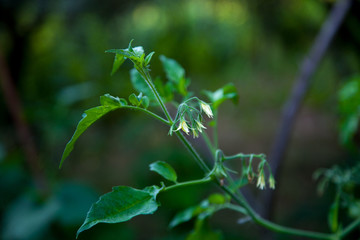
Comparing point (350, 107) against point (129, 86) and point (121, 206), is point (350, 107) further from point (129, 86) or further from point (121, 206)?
point (129, 86)

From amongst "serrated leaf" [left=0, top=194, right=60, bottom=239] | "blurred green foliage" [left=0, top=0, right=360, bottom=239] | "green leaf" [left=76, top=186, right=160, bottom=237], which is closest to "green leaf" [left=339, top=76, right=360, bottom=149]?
"blurred green foliage" [left=0, top=0, right=360, bottom=239]

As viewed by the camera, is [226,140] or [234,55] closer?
[234,55]

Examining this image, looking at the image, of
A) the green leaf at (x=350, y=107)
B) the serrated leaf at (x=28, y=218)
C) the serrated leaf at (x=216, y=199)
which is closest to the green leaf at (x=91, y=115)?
the serrated leaf at (x=216, y=199)

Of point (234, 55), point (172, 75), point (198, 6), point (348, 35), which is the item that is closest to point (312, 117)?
point (234, 55)

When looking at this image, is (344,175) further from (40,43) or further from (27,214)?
(40,43)

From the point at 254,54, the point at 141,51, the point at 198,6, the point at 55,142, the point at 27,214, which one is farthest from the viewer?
the point at 198,6

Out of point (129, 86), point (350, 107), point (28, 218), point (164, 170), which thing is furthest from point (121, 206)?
point (129, 86)

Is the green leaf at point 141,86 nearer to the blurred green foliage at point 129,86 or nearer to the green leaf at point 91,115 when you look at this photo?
the green leaf at point 91,115
